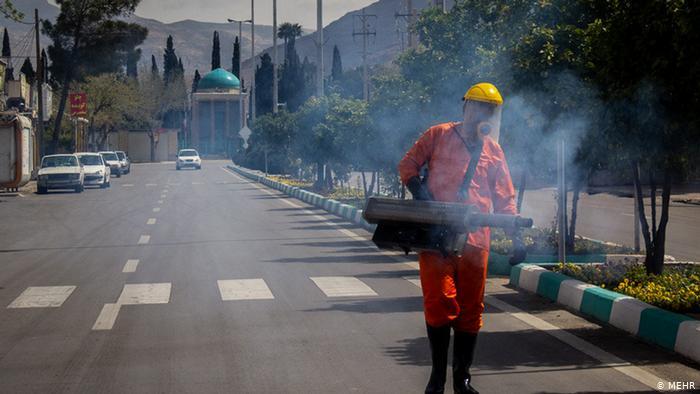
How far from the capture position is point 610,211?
32.5m

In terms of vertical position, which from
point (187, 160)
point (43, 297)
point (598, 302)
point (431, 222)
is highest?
point (431, 222)

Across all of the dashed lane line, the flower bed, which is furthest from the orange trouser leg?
the flower bed

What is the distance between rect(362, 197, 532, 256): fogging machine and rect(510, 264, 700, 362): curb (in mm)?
2826

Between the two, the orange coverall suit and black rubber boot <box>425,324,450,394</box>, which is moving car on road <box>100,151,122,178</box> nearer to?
the orange coverall suit

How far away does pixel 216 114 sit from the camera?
161750 millimetres

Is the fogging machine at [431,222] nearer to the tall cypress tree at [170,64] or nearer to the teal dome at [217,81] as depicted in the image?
the teal dome at [217,81]

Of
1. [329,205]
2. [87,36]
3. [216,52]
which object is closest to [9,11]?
[329,205]

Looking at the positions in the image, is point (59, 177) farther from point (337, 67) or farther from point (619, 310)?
point (337, 67)

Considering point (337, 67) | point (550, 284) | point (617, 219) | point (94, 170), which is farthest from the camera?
point (337, 67)

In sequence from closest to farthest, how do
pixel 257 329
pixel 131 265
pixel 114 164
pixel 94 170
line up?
pixel 257 329 → pixel 131 265 → pixel 94 170 → pixel 114 164

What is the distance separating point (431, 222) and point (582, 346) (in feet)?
11.0

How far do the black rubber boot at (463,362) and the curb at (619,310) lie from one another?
240 cm

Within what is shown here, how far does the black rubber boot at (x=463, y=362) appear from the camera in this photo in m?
7.31

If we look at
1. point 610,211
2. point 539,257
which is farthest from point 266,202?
point 539,257
